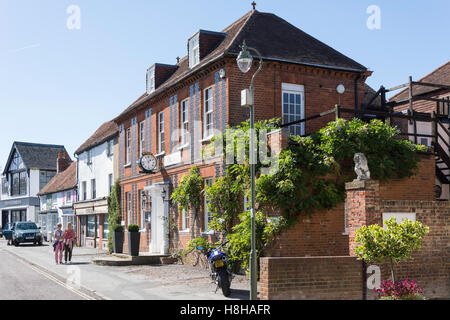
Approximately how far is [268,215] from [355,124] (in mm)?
3795

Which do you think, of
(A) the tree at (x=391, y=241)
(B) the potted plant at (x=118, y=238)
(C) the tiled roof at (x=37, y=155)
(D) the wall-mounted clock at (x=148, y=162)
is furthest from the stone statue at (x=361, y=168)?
(C) the tiled roof at (x=37, y=155)

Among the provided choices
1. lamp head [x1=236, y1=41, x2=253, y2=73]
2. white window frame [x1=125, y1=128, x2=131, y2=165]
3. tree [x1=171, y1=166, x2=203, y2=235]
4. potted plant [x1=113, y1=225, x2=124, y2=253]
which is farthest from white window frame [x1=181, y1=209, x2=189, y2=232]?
lamp head [x1=236, y1=41, x2=253, y2=73]

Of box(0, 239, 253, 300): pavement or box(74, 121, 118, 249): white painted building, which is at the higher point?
box(74, 121, 118, 249): white painted building

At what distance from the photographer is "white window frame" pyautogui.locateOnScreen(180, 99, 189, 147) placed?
21.9 m

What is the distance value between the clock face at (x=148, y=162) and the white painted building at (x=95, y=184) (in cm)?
710

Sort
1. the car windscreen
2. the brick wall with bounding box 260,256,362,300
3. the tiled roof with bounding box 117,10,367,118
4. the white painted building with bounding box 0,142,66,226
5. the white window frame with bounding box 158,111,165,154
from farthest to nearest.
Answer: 1. the white painted building with bounding box 0,142,66,226
2. the car windscreen
3. the white window frame with bounding box 158,111,165,154
4. the tiled roof with bounding box 117,10,367,118
5. the brick wall with bounding box 260,256,362,300

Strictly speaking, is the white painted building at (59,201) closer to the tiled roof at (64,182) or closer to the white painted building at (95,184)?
the tiled roof at (64,182)

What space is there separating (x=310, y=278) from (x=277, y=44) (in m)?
11.8

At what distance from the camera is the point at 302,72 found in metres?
20.0

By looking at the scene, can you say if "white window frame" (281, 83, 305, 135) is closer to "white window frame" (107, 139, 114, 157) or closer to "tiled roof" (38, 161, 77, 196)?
"white window frame" (107, 139, 114, 157)

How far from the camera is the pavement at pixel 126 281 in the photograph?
514 inches

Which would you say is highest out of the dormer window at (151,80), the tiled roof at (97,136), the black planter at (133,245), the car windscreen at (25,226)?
the dormer window at (151,80)

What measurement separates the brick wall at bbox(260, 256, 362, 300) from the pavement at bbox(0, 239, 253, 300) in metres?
2.25
